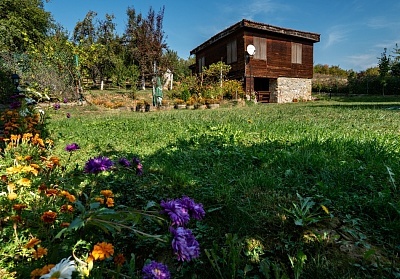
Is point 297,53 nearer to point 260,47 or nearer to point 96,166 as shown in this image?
point 260,47

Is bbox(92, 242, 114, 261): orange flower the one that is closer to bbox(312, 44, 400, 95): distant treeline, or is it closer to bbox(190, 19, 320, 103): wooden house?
bbox(190, 19, 320, 103): wooden house

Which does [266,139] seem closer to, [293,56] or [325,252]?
[325,252]

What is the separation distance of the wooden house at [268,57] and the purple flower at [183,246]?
58.6 ft

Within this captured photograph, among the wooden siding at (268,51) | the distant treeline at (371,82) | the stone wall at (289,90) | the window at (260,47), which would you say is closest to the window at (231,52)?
the wooden siding at (268,51)

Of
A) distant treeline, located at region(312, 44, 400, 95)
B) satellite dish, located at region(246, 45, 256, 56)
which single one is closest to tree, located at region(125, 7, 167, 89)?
satellite dish, located at region(246, 45, 256, 56)

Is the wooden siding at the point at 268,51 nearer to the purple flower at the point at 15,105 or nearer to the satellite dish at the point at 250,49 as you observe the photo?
the satellite dish at the point at 250,49

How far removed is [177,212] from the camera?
1122mm

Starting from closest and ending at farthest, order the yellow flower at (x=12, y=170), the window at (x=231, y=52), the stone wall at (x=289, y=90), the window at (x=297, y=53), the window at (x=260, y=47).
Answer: the yellow flower at (x=12, y=170)
the window at (x=260, y=47)
the window at (x=231, y=52)
the stone wall at (x=289, y=90)
the window at (x=297, y=53)

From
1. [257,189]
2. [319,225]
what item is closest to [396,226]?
[319,225]

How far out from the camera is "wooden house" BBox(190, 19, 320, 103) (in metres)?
18.6

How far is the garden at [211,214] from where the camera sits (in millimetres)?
1228

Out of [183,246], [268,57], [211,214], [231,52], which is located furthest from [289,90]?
[183,246]

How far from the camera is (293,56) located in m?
20.6

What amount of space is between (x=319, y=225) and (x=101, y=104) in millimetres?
14722
